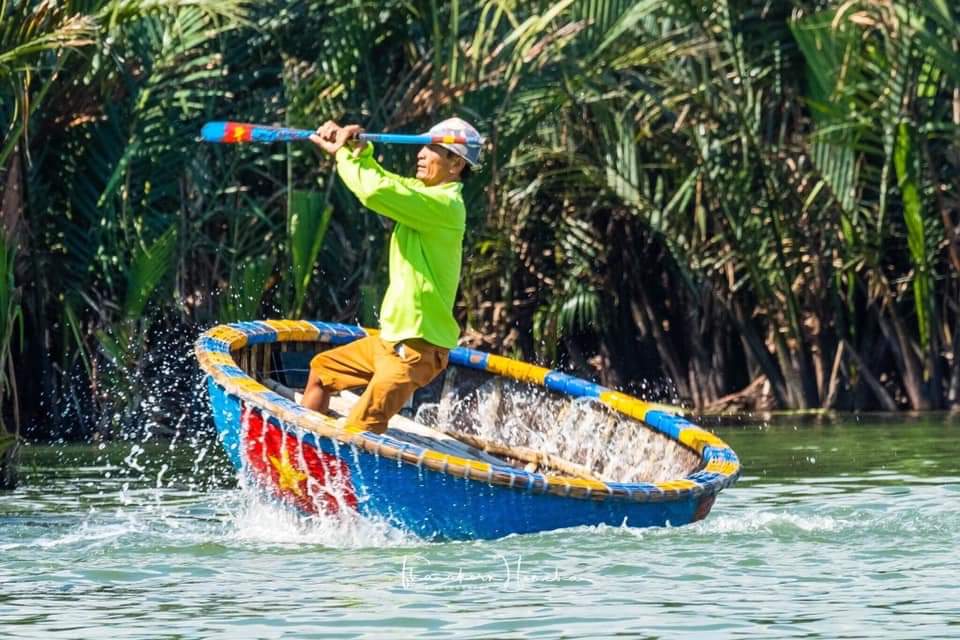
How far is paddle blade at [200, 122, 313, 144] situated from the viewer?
8.95m

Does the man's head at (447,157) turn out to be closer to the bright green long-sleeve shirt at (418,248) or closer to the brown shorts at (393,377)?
the bright green long-sleeve shirt at (418,248)

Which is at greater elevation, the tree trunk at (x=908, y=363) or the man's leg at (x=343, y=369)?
the man's leg at (x=343, y=369)

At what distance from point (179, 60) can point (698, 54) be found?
365cm

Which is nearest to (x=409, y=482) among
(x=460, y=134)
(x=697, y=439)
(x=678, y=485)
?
(x=678, y=485)

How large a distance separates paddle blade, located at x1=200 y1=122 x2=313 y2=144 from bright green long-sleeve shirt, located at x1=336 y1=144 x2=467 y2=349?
386 mm

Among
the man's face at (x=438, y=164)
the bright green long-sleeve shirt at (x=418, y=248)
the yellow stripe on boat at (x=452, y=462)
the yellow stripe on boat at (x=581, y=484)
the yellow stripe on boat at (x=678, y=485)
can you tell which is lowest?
the yellow stripe on boat at (x=678, y=485)

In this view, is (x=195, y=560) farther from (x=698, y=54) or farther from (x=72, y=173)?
(x=698, y=54)

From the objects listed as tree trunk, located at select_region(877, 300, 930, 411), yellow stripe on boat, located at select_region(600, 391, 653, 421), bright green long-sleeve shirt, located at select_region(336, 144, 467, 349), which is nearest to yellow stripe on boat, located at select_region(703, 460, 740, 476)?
yellow stripe on boat, located at select_region(600, 391, 653, 421)

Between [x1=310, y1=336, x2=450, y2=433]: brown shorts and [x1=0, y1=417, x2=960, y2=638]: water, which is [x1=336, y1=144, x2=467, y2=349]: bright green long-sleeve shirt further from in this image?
[x1=0, y1=417, x2=960, y2=638]: water

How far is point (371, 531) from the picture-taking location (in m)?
8.45

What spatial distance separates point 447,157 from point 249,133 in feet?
3.23

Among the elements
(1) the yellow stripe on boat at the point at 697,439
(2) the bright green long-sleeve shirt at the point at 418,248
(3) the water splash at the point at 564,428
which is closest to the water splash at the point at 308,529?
(2) the bright green long-sleeve shirt at the point at 418,248

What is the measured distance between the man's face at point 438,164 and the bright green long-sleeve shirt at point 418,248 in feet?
0.16

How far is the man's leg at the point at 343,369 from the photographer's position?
923cm
